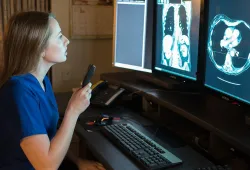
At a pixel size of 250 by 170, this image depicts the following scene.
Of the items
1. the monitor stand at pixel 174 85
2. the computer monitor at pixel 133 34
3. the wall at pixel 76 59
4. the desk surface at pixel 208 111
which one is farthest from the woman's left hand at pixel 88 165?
the wall at pixel 76 59

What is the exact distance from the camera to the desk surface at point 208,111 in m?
1.33

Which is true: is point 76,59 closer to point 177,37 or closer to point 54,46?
point 177,37

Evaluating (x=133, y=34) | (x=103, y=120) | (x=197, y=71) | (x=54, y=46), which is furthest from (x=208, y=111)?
(x=133, y=34)

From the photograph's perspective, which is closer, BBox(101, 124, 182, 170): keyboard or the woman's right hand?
BBox(101, 124, 182, 170): keyboard

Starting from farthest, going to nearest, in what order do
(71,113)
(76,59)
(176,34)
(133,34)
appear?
(76,59) < (133,34) < (176,34) < (71,113)

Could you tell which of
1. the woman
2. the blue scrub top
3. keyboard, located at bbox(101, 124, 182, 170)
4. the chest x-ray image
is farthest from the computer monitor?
the blue scrub top

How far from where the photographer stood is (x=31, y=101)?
4.64 feet

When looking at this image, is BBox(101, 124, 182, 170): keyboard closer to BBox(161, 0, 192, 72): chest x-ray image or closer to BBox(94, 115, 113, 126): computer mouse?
BBox(94, 115, 113, 126): computer mouse

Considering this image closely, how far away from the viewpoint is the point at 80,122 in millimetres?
1881

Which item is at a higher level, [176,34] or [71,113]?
[176,34]

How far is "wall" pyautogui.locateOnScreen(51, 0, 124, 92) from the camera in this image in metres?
2.60

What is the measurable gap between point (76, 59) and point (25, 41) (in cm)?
121

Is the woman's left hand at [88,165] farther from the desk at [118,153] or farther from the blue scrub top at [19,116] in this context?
the blue scrub top at [19,116]

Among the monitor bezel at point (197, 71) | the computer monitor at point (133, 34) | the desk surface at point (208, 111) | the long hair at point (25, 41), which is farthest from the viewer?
the computer monitor at point (133, 34)
